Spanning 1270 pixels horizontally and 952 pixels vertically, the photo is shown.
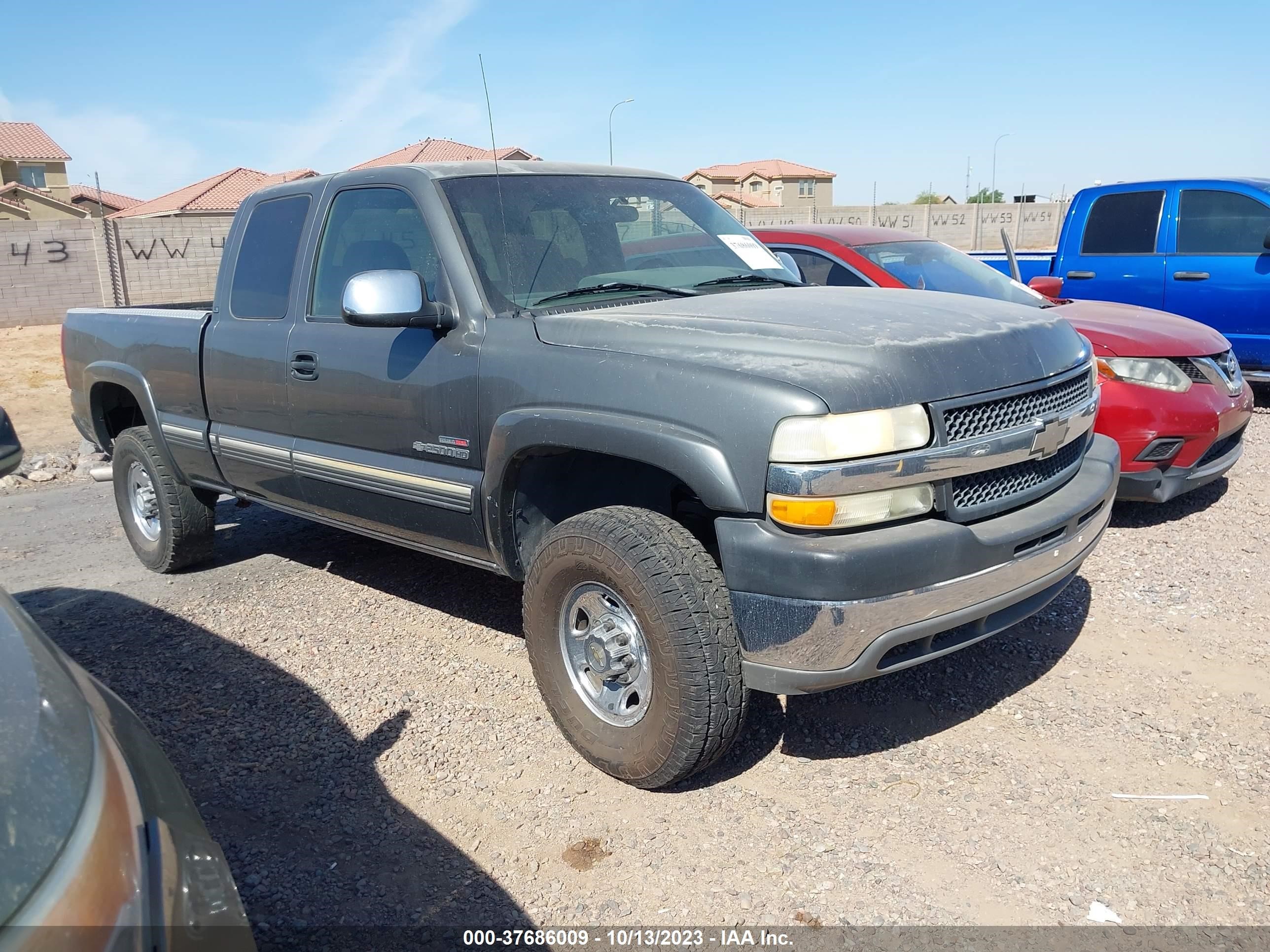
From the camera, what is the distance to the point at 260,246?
455cm

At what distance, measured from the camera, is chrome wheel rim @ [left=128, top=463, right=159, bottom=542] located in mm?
5555

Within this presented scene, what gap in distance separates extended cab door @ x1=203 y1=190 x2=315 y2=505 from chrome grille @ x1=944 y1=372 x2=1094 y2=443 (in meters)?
2.77

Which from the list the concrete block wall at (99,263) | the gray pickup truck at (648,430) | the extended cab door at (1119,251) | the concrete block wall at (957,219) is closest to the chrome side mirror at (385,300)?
the gray pickup truck at (648,430)

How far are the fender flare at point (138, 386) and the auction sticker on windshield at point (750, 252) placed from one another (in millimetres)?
3051

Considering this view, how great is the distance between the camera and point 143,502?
564cm

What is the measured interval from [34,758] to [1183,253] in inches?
338

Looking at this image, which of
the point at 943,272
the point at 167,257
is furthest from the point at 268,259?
the point at 167,257

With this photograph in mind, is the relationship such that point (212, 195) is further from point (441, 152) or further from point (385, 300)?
point (385, 300)

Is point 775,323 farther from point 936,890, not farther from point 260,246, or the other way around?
point 260,246

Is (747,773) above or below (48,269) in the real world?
below

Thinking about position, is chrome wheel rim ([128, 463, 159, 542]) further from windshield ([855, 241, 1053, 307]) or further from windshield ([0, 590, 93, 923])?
windshield ([855, 241, 1053, 307])

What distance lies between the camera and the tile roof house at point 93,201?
51531 mm

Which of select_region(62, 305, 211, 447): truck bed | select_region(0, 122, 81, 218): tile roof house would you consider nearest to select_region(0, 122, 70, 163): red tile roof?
select_region(0, 122, 81, 218): tile roof house

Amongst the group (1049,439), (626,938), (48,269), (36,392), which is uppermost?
(48,269)
